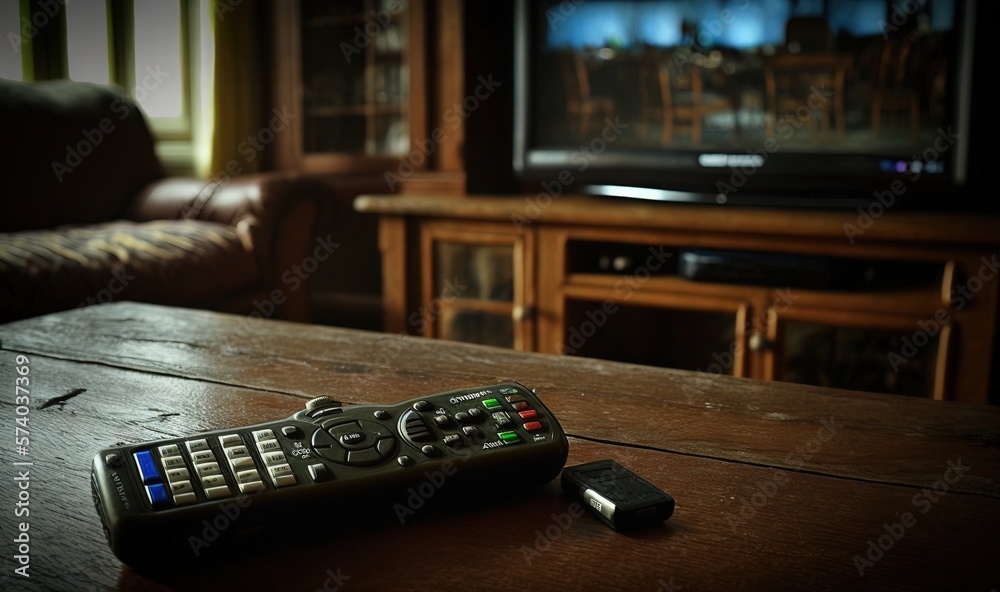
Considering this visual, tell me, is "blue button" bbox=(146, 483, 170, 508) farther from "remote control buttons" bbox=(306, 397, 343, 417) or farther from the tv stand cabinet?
the tv stand cabinet

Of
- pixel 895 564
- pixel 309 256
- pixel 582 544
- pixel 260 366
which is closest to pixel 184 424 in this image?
pixel 260 366

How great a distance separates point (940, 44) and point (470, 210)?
1041mm

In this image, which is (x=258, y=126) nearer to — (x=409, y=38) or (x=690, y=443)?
(x=409, y=38)

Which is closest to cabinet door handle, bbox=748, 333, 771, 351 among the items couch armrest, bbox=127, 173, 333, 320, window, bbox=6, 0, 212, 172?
couch armrest, bbox=127, 173, 333, 320

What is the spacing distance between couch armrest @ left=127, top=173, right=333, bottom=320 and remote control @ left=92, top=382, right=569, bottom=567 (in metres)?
1.62

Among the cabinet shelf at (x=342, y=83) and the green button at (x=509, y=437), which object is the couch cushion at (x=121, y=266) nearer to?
the cabinet shelf at (x=342, y=83)

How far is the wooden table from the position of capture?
39 cm

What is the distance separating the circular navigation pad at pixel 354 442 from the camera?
446 mm

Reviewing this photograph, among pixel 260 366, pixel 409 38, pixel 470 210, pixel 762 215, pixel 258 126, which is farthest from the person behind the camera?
pixel 258 126

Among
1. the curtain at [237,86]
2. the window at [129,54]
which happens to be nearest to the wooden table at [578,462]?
the curtain at [237,86]

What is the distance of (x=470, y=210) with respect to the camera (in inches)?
75.4

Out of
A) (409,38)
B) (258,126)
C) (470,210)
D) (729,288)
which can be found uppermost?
(409,38)

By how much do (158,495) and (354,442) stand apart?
4.2 inches

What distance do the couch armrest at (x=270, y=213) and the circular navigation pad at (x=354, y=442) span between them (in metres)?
1.65
